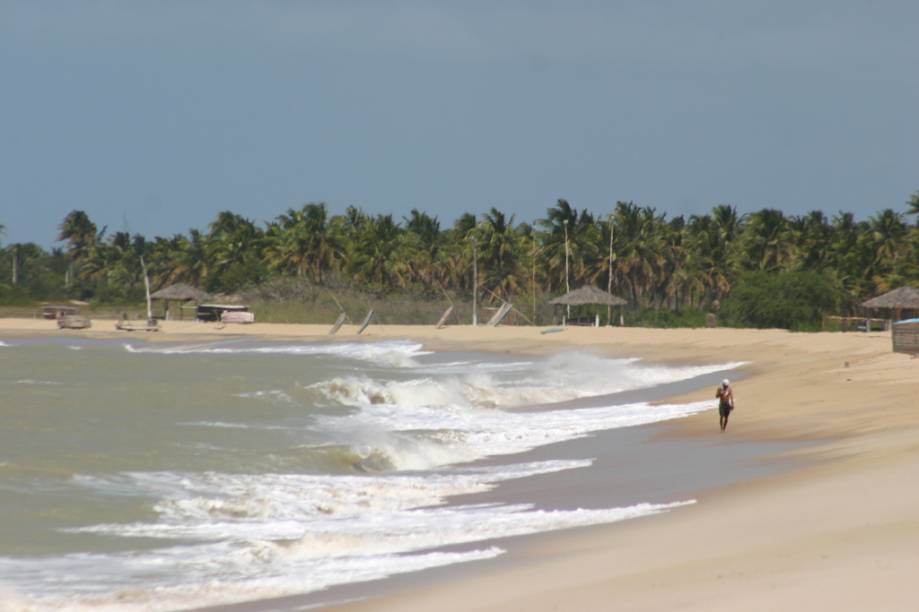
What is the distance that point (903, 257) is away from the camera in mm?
80312

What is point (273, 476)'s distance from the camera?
759 inches

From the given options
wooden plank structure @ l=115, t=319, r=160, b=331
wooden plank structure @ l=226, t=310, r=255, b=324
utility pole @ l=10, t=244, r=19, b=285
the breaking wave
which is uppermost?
utility pole @ l=10, t=244, r=19, b=285

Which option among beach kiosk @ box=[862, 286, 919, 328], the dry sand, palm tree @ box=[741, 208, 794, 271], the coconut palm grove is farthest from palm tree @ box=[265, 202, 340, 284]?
the dry sand

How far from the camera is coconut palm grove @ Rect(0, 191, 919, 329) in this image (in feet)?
271

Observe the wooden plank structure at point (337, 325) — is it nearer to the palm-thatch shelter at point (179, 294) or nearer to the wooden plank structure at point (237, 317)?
the wooden plank structure at point (237, 317)

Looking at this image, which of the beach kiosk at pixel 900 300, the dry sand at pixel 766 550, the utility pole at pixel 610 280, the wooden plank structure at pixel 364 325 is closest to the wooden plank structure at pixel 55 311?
the wooden plank structure at pixel 364 325

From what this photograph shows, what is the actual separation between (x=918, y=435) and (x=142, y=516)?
10092 millimetres

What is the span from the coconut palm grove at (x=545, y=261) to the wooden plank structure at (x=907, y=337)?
3163cm

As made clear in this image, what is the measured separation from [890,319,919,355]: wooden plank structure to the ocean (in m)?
5.74

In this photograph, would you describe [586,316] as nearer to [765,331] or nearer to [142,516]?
[765,331]

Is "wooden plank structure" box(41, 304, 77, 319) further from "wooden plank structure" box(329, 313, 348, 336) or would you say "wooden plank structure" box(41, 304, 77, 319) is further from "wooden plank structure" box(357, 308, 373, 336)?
"wooden plank structure" box(357, 308, 373, 336)

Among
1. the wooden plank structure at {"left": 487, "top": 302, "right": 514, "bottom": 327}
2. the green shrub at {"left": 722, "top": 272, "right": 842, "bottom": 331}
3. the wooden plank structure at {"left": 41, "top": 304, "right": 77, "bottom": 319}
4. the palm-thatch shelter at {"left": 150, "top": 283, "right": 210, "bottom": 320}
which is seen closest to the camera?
the green shrub at {"left": 722, "top": 272, "right": 842, "bottom": 331}

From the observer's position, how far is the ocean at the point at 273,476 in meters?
12.5

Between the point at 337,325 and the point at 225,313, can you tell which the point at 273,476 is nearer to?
the point at 337,325
